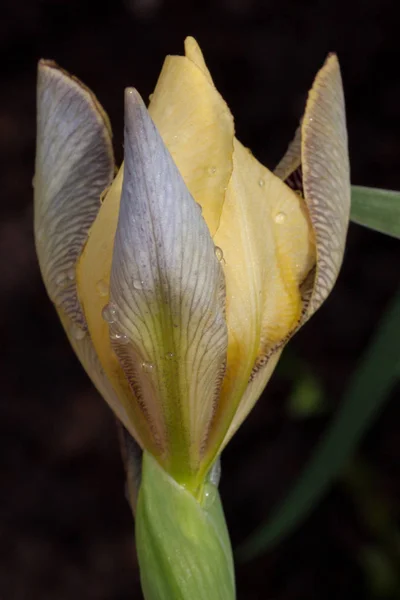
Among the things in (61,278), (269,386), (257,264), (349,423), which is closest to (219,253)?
(257,264)

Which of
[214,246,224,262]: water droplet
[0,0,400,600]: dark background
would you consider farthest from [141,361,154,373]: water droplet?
[0,0,400,600]: dark background

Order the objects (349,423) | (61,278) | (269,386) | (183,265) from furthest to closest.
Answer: (269,386), (349,423), (61,278), (183,265)

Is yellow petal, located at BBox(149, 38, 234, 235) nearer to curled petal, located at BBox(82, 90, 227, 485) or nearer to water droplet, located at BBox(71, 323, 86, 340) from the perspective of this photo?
curled petal, located at BBox(82, 90, 227, 485)

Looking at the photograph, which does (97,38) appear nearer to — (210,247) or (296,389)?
(296,389)

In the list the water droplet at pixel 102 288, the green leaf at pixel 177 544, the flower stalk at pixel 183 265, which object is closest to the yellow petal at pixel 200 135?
the flower stalk at pixel 183 265

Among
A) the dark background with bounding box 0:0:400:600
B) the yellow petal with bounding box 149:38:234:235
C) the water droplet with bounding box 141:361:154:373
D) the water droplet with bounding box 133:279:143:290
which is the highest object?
the yellow petal with bounding box 149:38:234:235

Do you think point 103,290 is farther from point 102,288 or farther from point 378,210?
point 378,210

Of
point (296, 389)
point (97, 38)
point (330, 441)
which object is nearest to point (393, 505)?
point (296, 389)
